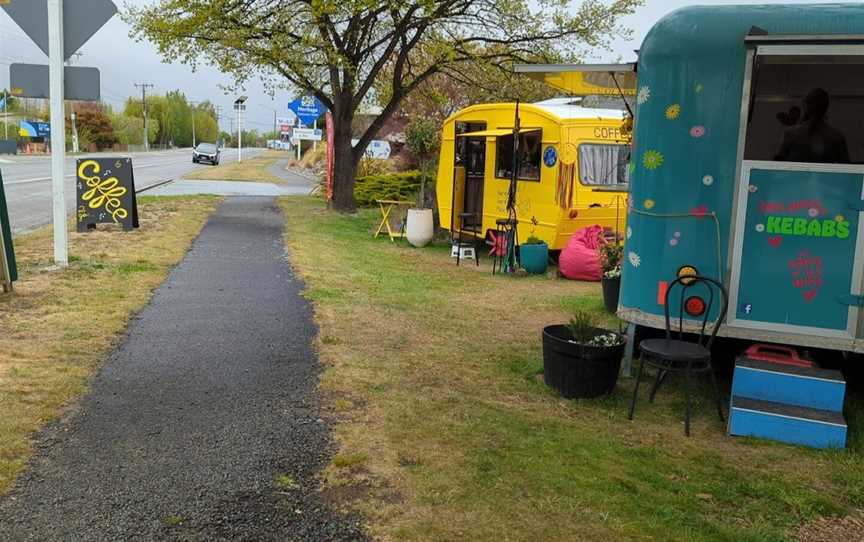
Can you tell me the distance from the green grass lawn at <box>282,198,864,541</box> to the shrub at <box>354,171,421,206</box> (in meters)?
14.9

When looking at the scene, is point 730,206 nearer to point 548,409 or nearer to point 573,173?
point 548,409

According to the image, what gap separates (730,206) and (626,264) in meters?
0.83

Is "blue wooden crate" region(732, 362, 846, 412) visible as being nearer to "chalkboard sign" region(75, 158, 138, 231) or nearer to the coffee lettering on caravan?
the coffee lettering on caravan

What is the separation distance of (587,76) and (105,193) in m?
9.44

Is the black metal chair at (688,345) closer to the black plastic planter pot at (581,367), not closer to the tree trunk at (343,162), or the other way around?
the black plastic planter pot at (581,367)

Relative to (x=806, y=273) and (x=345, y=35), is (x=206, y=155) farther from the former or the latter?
(x=806, y=273)

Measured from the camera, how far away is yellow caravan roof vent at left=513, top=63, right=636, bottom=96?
6.00m

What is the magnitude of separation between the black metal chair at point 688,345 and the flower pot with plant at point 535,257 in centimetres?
594

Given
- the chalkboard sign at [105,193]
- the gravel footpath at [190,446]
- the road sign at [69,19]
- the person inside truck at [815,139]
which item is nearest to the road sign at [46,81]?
the road sign at [69,19]

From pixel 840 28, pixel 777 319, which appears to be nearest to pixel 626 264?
pixel 777 319

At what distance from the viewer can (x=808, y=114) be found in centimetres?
520

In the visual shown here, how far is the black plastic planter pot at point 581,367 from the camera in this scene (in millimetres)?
5242

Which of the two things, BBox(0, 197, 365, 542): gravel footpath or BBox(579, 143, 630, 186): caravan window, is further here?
BBox(579, 143, 630, 186): caravan window

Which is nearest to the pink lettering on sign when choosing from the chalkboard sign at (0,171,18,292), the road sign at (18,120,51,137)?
the chalkboard sign at (0,171,18,292)
